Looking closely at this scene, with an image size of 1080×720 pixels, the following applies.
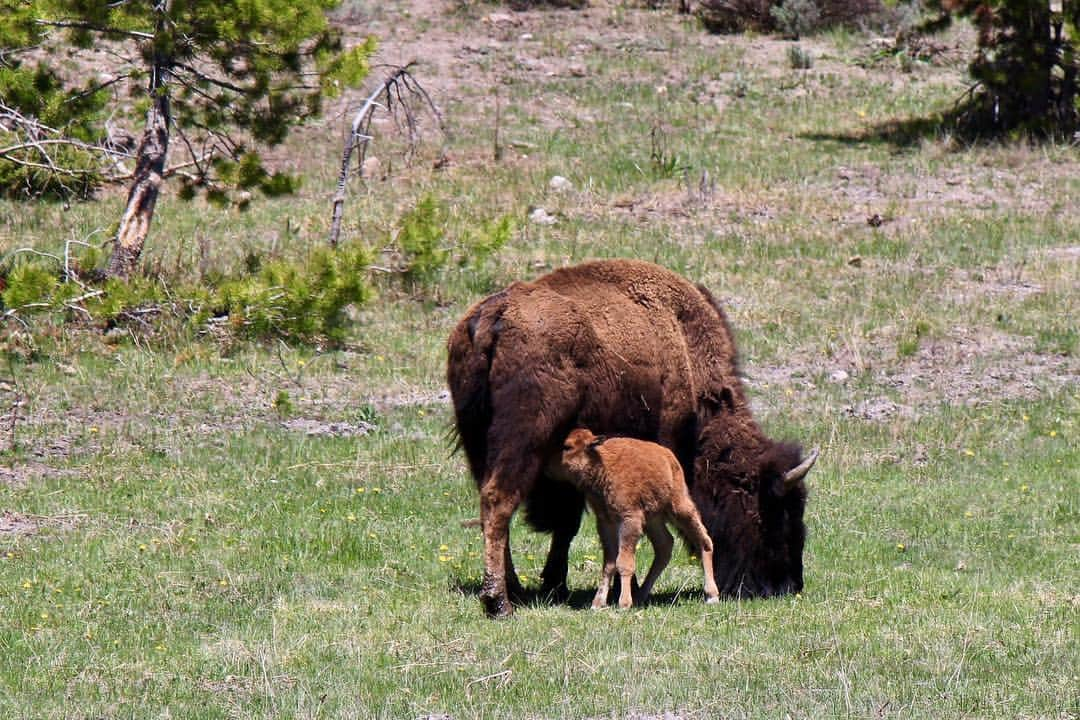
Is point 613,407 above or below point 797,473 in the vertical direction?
above

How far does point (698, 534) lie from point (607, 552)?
1.97ft

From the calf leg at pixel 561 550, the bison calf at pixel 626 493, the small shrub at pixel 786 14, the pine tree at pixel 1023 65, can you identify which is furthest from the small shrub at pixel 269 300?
the small shrub at pixel 786 14

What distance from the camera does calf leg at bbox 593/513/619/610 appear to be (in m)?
9.24

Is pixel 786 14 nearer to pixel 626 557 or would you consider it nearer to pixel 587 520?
pixel 587 520

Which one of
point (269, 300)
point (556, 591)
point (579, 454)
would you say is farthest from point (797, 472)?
point (269, 300)

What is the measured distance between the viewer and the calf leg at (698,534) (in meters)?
9.30

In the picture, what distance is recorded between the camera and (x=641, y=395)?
31.1 feet

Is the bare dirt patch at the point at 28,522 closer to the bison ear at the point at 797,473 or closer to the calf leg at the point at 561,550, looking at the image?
the calf leg at the point at 561,550

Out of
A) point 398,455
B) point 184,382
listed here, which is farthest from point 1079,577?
point 184,382

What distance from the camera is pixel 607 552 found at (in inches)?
367

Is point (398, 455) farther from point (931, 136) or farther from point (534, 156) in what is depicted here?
point (931, 136)

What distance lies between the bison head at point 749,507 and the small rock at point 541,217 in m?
11.4

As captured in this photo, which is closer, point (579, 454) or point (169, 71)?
point (579, 454)

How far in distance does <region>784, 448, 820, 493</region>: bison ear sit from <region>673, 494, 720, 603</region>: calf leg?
662mm
